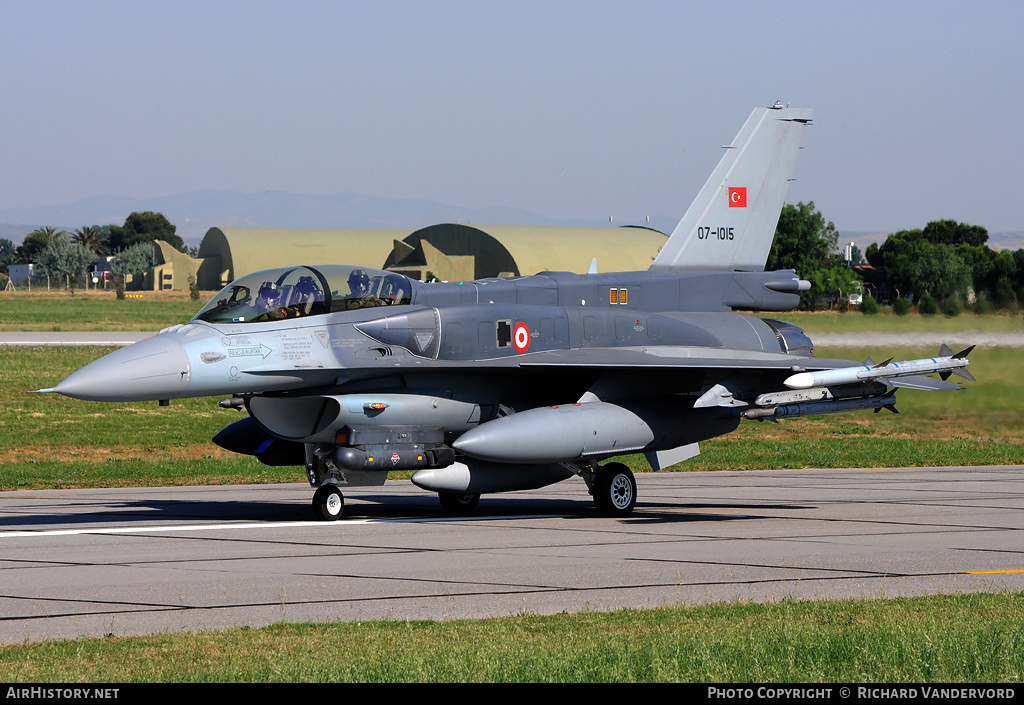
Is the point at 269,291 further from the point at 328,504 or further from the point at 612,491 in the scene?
the point at 612,491

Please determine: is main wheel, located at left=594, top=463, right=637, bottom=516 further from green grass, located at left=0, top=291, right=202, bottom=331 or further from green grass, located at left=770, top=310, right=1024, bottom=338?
green grass, located at left=0, top=291, right=202, bottom=331

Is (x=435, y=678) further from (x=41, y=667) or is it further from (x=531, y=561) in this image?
(x=531, y=561)

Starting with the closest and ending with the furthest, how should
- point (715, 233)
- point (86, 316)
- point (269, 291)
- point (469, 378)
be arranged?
point (269, 291) < point (469, 378) < point (715, 233) < point (86, 316)

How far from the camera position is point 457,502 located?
669 inches

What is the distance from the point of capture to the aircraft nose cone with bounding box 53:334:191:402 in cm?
1334

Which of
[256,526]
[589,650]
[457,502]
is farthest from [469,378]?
[589,650]

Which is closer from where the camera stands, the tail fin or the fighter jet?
the fighter jet

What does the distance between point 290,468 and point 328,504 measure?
1011 cm

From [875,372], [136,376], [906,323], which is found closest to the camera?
[136,376]

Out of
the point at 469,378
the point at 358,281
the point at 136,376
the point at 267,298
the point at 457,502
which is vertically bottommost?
the point at 457,502

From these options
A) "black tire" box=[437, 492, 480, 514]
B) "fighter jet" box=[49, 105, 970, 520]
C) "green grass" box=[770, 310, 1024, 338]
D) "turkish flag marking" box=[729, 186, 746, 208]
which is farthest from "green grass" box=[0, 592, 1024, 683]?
"green grass" box=[770, 310, 1024, 338]

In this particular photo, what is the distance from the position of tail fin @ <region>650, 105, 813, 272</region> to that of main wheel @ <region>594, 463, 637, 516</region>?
414 centimetres

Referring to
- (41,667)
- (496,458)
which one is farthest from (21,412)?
(41,667)
